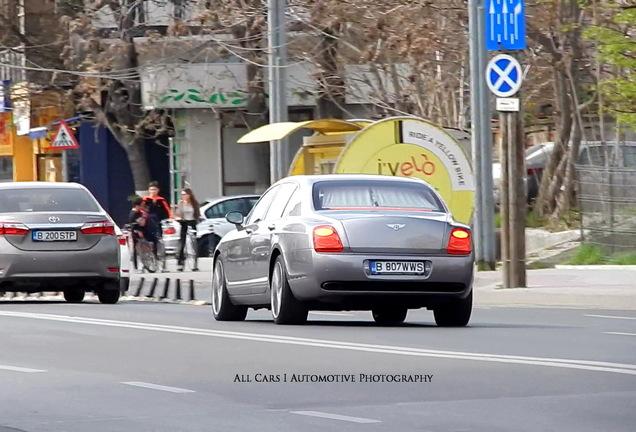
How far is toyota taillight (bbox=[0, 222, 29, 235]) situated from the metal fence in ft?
35.2

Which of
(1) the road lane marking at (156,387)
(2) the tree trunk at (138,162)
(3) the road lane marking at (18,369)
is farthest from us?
(2) the tree trunk at (138,162)

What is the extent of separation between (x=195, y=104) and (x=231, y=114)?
1471 millimetres

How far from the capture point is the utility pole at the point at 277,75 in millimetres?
29156

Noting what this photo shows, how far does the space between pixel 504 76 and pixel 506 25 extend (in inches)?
54.0

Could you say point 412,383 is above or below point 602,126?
below

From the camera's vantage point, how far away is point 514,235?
22.3 meters

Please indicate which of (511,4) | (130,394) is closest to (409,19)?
(511,4)

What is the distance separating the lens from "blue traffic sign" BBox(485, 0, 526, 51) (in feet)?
76.8

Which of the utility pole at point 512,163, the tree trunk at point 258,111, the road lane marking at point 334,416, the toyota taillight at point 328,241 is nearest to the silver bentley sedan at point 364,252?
the toyota taillight at point 328,241

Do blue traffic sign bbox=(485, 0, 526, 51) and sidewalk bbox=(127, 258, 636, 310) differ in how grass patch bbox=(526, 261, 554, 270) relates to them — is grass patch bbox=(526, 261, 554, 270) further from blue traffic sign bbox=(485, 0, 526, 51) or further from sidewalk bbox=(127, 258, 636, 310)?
blue traffic sign bbox=(485, 0, 526, 51)

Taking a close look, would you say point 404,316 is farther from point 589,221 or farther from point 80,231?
point 589,221

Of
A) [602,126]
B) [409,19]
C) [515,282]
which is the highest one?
[409,19]

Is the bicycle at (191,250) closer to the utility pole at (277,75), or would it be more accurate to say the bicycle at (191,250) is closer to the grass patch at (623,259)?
the utility pole at (277,75)

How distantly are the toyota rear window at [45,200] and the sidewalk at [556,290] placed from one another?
6.41ft
